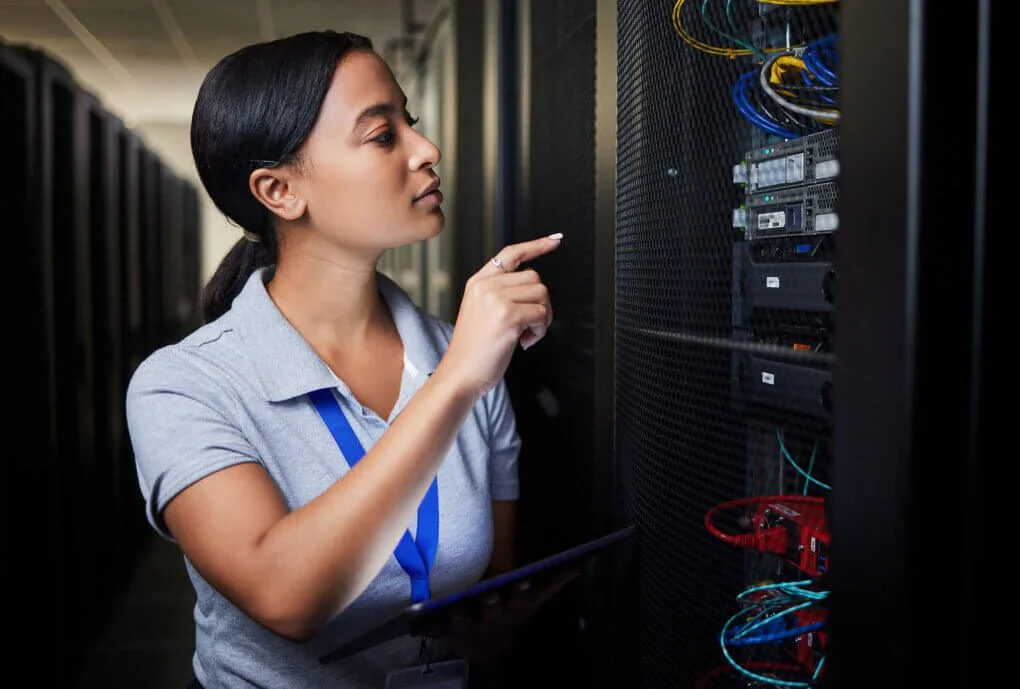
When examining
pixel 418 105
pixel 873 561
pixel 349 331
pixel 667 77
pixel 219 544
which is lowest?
pixel 219 544

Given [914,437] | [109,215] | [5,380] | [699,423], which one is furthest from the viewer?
[109,215]

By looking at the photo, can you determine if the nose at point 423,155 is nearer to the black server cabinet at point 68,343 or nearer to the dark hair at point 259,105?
the dark hair at point 259,105

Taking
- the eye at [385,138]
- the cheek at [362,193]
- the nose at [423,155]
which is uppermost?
the eye at [385,138]

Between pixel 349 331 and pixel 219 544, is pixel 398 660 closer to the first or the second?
pixel 219 544

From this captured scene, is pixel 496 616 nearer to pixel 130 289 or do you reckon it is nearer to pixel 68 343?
pixel 68 343

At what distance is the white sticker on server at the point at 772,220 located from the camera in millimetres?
806

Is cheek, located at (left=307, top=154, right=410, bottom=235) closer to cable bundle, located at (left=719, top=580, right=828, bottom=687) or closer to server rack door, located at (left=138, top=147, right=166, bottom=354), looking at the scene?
cable bundle, located at (left=719, top=580, right=828, bottom=687)

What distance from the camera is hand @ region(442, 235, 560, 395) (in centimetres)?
92

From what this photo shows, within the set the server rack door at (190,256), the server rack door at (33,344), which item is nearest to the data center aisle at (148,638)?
the server rack door at (33,344)

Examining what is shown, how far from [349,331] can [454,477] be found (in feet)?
0.91

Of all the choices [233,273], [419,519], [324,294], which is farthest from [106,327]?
[419,519]

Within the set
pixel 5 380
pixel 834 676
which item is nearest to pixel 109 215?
pixel 5 380

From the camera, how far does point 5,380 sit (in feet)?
6.67

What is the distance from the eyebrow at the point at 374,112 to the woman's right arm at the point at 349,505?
11.1 inches
